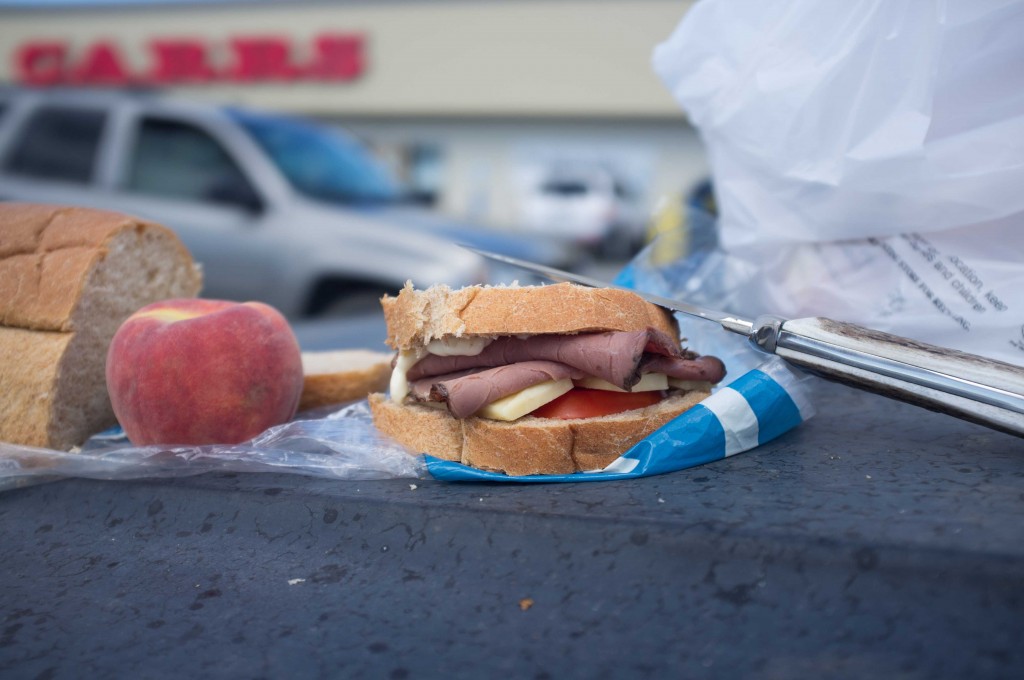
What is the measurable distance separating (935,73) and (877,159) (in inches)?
7.2

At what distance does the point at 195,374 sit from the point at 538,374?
2.22 feet

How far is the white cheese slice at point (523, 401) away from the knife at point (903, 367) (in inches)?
14.3

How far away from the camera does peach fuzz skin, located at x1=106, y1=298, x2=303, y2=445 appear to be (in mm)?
1599

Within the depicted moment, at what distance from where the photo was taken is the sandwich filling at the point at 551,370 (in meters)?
1.46

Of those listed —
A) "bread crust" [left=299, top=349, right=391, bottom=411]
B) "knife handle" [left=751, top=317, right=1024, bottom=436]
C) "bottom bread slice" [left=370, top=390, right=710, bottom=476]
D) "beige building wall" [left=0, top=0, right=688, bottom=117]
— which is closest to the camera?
"knife handle" [left=751, top=317, right=1024, bottom=436]

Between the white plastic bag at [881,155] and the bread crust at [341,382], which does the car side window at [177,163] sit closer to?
the bread crust at [341,382]

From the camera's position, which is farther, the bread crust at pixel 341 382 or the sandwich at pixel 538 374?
the bread crust at pixel 341 382

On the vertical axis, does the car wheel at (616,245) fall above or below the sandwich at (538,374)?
above

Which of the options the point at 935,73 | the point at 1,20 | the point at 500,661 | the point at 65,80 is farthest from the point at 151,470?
the point at 1,20

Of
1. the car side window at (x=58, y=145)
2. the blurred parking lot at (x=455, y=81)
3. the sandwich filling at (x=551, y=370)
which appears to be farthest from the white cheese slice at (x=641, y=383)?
the blurred parking lot at (x=455, y=81)

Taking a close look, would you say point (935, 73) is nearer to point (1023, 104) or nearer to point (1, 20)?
point (1023, 104)

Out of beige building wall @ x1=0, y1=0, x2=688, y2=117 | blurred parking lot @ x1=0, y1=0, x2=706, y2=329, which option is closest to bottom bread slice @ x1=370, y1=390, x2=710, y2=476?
blurred parking lot @ x1=0, y1=0, x2=706, y2=329

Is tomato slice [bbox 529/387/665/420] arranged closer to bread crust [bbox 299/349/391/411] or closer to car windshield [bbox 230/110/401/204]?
bread crust [bbox 299/349/391/411]

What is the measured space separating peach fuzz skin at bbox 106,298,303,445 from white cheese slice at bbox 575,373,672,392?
2.14 feet
